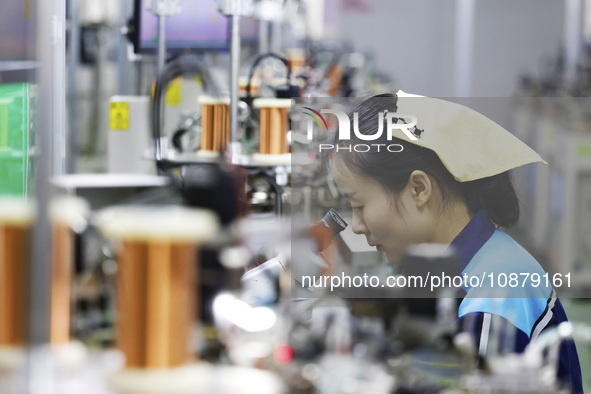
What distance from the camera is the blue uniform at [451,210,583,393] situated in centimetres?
124

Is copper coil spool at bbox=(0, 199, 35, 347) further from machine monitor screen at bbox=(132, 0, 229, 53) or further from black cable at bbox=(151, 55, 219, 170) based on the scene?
machine monitor screen at bbox=(132, 0, 229, 53)

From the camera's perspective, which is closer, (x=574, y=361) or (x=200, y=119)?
(x=574, y=361)

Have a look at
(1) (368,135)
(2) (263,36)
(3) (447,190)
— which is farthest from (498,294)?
(2) (263,36)

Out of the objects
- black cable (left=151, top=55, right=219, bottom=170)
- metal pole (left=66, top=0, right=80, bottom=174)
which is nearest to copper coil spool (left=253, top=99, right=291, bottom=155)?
black cable (left=151, top=55, right=219, bottom=170)

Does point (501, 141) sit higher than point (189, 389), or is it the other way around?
point (501, 141)

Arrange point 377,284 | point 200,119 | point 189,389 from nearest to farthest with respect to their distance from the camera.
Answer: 1. point 189,389
2. point 377,284
3. point 200,119

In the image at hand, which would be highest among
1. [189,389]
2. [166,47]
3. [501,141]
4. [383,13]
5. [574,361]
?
[383,13]

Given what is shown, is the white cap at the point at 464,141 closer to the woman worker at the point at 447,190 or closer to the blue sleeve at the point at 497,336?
the woman worker at the point at 447,190

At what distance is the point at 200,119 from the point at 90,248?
908 millimetres

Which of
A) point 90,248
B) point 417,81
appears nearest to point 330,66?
point 90,248

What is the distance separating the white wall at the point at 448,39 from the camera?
30.5 feet

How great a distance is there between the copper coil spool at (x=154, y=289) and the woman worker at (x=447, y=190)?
532 mm

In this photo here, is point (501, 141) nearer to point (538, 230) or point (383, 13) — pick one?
point (538, 230)

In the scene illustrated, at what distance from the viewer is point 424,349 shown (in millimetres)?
1276
